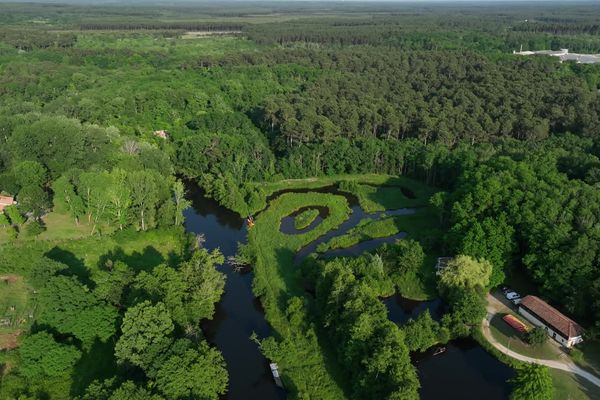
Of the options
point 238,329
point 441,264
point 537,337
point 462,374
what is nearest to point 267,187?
point 441,264

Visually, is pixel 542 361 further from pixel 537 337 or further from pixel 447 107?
pixel 447 107

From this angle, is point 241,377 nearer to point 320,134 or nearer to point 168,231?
point 168,231

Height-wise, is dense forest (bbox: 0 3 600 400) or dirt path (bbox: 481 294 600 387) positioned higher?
dense forest (bbox: 0 3 600 400)

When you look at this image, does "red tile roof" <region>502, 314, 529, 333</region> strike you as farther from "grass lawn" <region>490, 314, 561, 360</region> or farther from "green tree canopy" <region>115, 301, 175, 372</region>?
"green tree canopy" <region>115, 301, 175, 372</region>

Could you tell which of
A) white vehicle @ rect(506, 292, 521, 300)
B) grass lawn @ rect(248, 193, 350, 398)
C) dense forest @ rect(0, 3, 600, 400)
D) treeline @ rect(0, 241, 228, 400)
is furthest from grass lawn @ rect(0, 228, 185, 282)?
white vehicle @ rect(506, 292, 521, 300)

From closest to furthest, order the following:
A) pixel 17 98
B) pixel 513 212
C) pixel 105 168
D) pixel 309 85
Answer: pixel 513 212 < pixel 105 168 < pixel 17 98 < pixel 309 85

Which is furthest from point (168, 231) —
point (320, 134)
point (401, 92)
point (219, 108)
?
point (401, 92)
